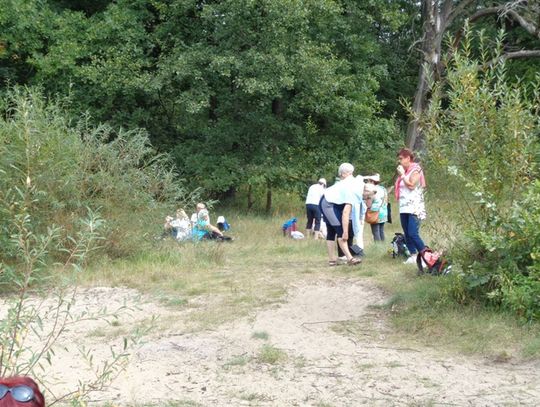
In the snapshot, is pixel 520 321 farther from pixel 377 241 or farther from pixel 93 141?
pixel 93 141

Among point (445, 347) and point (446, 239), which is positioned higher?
point (446, 239)

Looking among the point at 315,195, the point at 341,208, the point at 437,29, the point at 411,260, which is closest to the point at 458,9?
the point at 437,29

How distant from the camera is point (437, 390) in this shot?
224 inches

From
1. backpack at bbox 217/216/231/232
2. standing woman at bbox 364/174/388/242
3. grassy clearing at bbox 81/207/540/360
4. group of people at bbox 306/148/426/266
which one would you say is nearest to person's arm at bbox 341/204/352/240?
group of people at bbox 306/148/426/266

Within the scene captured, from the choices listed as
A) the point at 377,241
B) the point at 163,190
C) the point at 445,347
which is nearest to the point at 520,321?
the point at 445,347

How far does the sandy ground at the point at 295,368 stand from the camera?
5609 millimetres

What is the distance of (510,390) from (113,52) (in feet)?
54.9

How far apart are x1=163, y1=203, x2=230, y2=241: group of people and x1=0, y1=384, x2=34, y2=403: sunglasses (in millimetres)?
10365

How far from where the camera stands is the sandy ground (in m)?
5.61

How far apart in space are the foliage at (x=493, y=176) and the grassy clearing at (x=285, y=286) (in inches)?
14.2

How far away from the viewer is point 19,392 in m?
2.63

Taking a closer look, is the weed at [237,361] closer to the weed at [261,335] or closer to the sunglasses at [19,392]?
the weed at [261,335]

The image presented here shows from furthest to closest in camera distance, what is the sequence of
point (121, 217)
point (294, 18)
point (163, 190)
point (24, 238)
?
point (294, 18), point (163, 190), point (121, 217), point (24, 238)

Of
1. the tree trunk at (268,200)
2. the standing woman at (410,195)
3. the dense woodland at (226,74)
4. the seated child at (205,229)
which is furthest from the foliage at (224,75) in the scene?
the standing woman at (410,195)
